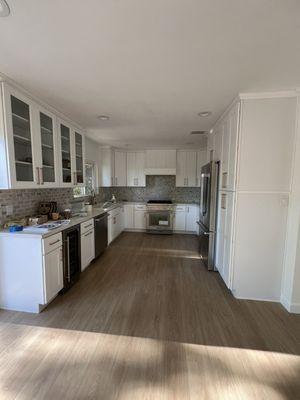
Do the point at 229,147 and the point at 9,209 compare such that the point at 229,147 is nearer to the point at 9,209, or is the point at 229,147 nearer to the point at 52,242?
the point at 52,242

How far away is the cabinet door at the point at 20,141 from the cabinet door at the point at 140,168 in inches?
137

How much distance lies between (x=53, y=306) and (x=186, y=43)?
9.52ft

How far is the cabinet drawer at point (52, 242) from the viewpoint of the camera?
212cm

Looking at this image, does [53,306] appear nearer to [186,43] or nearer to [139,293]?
[139,293]

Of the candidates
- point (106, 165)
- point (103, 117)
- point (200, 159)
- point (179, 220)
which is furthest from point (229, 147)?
point (106, 165)

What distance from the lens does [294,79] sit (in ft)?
6.17

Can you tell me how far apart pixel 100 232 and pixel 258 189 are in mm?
2700

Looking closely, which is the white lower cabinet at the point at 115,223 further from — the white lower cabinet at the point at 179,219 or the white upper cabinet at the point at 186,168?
the white upper cabinet at the point at 186,168

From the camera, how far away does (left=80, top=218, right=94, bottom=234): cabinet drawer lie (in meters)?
2.95

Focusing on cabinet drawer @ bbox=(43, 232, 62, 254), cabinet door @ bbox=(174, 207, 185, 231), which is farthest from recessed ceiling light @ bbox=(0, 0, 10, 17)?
cabinet door @ bbox=(174, 207, 185, 231)

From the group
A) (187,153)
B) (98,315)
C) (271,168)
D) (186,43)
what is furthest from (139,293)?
(187,153)

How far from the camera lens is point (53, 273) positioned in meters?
2.28

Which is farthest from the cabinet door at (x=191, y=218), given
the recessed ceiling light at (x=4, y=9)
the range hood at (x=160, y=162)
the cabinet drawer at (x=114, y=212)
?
the recessed ceiling light at (x=4, y=9)

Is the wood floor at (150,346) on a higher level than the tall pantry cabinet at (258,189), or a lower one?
lower
